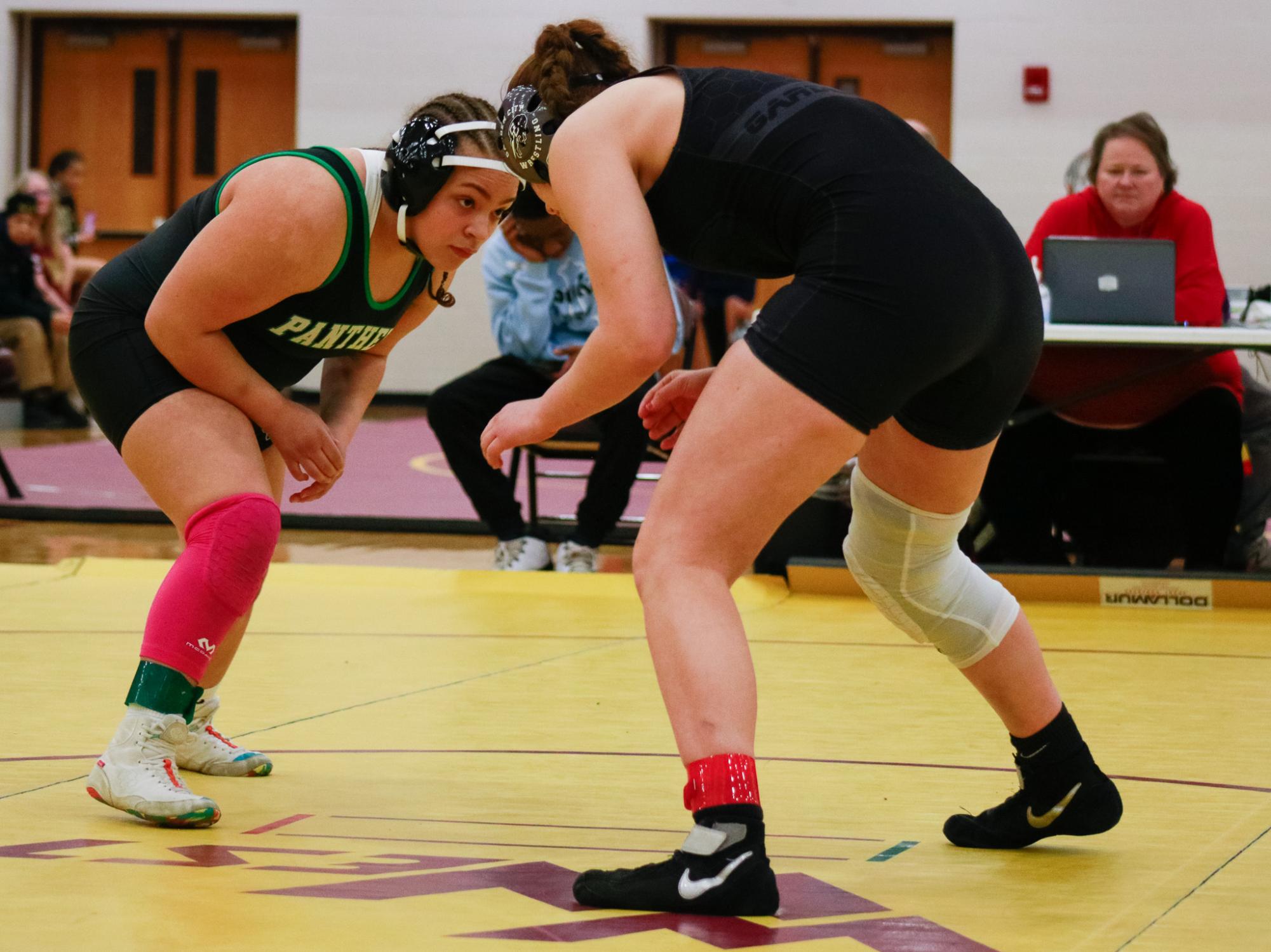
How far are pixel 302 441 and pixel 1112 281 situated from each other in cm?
313

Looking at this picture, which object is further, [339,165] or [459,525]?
[459,525]

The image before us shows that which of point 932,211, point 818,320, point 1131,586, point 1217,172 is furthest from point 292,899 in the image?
point 1217,172

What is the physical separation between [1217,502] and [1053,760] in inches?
118

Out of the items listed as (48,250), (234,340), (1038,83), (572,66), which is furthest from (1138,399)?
(48,250)

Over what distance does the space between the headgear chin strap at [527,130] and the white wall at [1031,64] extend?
8.90m

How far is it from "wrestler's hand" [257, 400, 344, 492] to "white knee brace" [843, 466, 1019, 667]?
33.8 inches

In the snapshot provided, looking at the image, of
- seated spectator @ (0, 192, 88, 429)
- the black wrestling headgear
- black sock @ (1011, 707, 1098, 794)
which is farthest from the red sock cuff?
the black wrestling headgear

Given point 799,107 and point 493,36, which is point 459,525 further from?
point 493,36

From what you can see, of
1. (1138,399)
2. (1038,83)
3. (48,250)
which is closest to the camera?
(1138,399)

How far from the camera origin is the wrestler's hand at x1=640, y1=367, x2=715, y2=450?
2.24 meters

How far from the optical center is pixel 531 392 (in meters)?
5.67

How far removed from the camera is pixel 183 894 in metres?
2.06

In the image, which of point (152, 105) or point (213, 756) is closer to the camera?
point (213, 756)

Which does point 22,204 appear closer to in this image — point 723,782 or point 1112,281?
point 1112,281
